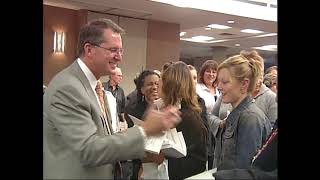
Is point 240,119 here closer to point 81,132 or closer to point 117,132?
point 117,132

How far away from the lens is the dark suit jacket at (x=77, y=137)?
135 centimetres

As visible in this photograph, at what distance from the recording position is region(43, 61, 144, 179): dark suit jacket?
1354 millimetres

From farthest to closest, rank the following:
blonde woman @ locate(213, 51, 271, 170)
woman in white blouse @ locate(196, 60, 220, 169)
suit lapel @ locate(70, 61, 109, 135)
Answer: woman in white blouse @ locate(196, 60, 220, 169), blonde woman @ locate(213, 51, 271, 170), suit lapel @ locate(70, 61, 109, 135)

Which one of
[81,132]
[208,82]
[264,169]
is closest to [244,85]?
[264,169]

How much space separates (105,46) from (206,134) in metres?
0.97

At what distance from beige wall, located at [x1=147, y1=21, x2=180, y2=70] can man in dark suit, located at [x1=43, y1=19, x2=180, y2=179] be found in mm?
6217

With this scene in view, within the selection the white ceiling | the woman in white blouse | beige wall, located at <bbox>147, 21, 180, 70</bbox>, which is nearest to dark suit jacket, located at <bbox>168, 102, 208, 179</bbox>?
the woman in white blouse

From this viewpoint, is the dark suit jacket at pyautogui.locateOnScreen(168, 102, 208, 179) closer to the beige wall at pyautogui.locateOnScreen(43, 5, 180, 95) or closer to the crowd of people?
the crowd of people

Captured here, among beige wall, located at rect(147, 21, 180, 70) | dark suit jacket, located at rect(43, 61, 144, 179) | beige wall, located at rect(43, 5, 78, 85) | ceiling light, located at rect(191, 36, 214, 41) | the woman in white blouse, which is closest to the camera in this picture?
dark suit jacket, located at rect(43, 61, 144, 179)

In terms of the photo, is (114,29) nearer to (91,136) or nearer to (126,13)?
Result: (91,136)

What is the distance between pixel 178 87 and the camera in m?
2.38

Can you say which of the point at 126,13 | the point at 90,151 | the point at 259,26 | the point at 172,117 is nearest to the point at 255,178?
the point at 172,117

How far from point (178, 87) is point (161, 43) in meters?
5.61
